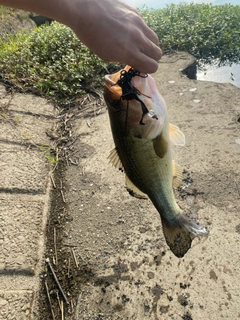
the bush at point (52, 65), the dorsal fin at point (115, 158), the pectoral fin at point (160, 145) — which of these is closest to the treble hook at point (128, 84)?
the pectoral fin at point (160, 145)

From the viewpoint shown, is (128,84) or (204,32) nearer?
(128,84)

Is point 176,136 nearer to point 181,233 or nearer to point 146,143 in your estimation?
point 146,143

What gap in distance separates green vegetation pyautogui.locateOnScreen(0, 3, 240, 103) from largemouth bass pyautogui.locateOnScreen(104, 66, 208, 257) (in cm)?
299

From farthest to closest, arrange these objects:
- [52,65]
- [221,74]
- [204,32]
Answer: [204,32] → [221,74] → [52,65]

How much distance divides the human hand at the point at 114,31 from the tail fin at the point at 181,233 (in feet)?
3.01

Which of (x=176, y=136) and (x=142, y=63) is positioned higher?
(x=142, y=63)

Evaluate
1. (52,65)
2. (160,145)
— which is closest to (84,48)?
(52,65)

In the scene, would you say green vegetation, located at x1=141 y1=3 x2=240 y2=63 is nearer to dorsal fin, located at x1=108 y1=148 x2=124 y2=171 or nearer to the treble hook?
dorsal fin, located at x1=108 y1=148 x2=124 y2=171

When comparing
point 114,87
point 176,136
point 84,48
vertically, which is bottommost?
point 84,48

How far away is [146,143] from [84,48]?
4.31 meters

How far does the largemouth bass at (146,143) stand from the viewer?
1.68 metres

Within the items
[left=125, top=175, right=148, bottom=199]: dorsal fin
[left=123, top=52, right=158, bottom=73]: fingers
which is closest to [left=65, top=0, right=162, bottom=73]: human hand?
[left=123, top=52, right=158, bottom=73]: fingers

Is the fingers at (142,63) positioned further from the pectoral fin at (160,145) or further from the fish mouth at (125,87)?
the pectoral fin at (160,145)

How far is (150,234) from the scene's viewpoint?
2.63 meters
